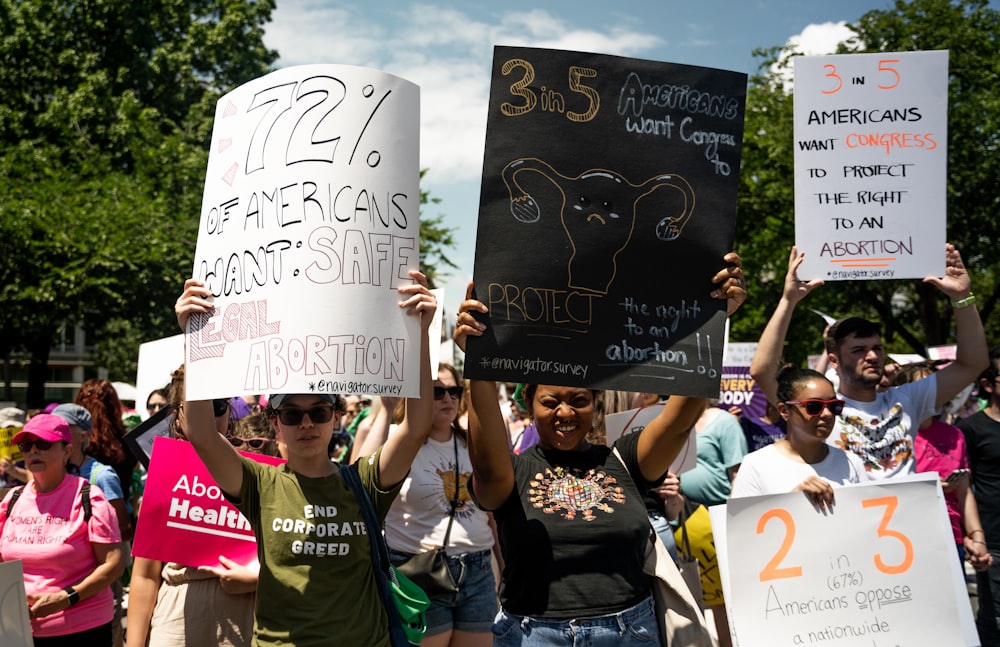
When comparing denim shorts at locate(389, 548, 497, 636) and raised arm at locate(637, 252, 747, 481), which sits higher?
raised arm at locate(637, 252, 747, 481)

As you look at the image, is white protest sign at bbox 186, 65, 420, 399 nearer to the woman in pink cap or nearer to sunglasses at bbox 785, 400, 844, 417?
the woman in pink cap

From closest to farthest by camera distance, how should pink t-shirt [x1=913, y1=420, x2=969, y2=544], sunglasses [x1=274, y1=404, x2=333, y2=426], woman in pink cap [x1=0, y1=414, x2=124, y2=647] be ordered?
sunglasses [x1=274, y1=404, x2=333, y2=426]
woman in pink cap [x1=0, y1=414, x2=124, y2=647]
pink t-shirt [x1=913, y1=420, x2=969, y2=544]

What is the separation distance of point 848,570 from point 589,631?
1.36 m

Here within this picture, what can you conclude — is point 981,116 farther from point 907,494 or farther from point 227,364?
point 227,364

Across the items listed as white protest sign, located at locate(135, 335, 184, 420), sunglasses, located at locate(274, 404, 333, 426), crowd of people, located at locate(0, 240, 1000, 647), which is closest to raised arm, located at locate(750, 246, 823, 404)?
crowd of people, located at locate(0, 240, 1000, 647)

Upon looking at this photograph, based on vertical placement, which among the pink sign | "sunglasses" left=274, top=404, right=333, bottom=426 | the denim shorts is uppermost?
"sunglasses" left=274, top=404, right=333, bottom=426

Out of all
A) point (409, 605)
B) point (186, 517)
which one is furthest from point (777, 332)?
point (186, 517)

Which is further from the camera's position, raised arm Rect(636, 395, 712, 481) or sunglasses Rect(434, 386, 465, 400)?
sunglasses Rect(434, 386, 465, 400)

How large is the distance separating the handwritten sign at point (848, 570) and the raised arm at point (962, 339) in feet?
4.05

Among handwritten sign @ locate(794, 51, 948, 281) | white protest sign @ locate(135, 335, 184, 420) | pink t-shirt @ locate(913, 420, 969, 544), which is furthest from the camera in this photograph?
white protest sign @ locate(135, 335, 184, 420)

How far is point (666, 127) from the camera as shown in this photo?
3494 millimetres

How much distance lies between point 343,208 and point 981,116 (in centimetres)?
2359

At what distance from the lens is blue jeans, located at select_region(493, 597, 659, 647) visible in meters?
3.26

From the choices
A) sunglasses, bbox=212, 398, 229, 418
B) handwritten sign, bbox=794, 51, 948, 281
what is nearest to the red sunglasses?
handwritten sign, bbox=794, 51, 948, 281
